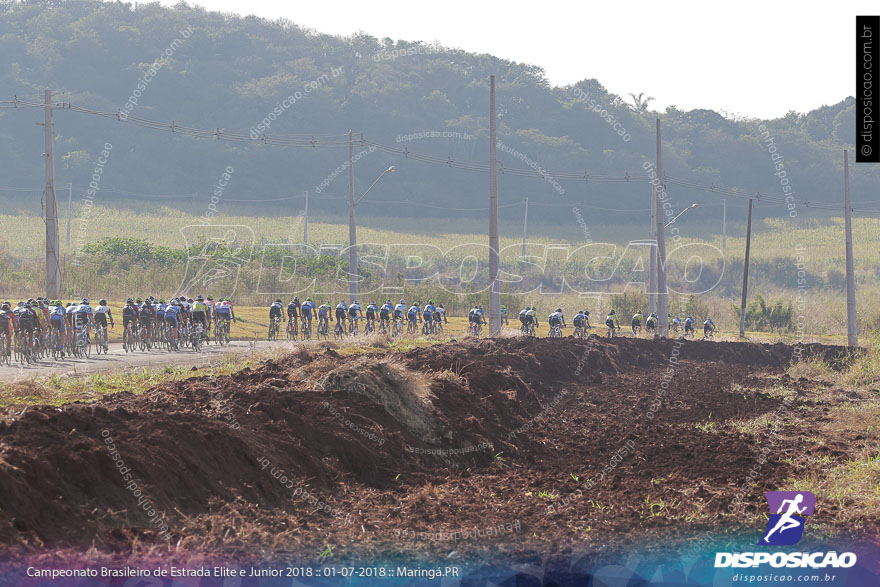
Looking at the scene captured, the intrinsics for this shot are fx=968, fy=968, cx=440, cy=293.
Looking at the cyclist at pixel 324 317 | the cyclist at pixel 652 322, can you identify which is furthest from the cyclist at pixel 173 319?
the cyclist at pixel 652 322

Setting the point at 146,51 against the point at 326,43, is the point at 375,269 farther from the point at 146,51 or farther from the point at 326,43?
the point at 326,43

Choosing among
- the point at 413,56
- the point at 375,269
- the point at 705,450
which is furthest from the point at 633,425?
the point at 413,56

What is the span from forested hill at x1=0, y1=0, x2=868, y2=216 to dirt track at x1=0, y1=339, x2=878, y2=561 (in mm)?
72853

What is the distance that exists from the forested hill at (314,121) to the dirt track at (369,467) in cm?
7285

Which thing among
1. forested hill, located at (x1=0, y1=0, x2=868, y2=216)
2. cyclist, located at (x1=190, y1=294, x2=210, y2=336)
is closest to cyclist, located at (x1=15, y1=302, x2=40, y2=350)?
cyclist, located at (x1=190, y1=294, x2=210, y2=336)

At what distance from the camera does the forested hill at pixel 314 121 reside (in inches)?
3701

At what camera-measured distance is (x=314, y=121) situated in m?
94.9

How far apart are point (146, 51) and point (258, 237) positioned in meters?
36.0

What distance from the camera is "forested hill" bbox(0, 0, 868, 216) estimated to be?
9400cm

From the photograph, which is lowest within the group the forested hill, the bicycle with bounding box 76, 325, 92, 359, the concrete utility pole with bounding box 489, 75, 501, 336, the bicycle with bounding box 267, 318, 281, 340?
the bicycle with bounding box 267, 318, 281, 340

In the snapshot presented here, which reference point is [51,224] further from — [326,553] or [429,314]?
[326,553]

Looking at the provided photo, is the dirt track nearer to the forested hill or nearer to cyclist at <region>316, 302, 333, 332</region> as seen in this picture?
cyclist at <region>316, 302, 333, 332</region>

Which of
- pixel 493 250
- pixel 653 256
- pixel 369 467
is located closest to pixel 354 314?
pixel 493 250

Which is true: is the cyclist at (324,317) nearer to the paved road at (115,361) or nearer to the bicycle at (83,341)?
the paved road at (115,361)
